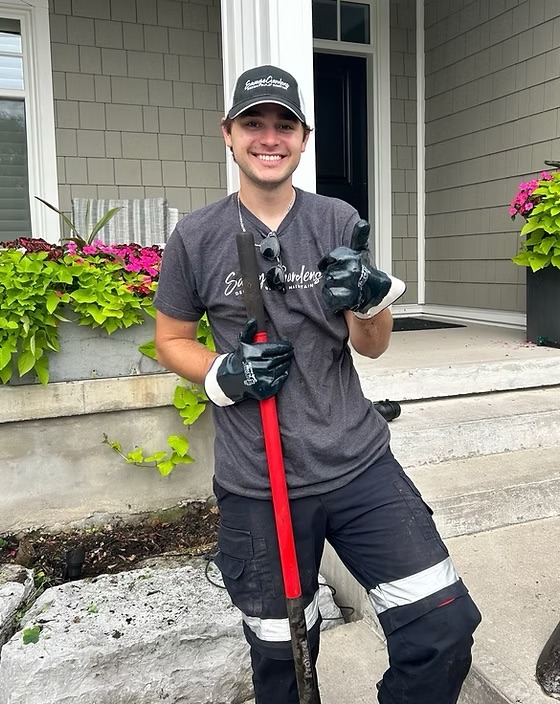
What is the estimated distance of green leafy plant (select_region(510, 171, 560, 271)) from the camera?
391 cm

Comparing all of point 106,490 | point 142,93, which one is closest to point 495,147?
point 142,93

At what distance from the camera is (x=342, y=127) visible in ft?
19.6

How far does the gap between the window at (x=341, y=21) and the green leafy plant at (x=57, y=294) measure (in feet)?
11.5

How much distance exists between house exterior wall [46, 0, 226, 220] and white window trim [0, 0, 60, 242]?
0.18 ft

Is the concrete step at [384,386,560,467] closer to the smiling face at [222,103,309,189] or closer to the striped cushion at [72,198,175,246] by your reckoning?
the smiling face at [222,103,309,189]

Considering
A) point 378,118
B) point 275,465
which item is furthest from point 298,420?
point 378,118

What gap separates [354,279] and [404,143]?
5037 millimetres

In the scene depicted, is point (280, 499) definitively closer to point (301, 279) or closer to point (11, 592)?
point (301, 279)

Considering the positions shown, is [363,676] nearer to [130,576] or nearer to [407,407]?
[130,576]

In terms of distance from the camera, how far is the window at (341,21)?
5.62 meters

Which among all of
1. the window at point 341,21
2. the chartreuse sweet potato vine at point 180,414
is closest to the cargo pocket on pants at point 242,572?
the chartreuse sweet potato vine at point 180,414

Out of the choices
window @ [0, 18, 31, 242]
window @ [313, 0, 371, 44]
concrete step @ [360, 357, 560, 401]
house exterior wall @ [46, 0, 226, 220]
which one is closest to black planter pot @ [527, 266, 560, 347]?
concrete step @ [360, 357, 560, 401]

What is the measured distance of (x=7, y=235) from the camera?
16.6 feet

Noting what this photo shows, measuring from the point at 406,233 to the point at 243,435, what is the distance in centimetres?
488
